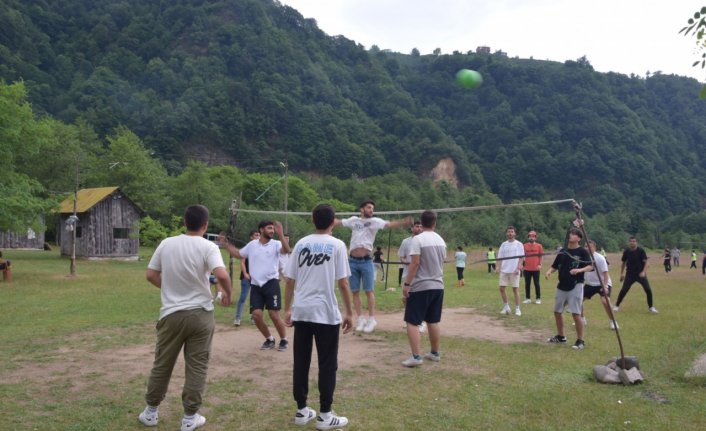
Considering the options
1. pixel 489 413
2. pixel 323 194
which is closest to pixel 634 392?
pixel 489 413

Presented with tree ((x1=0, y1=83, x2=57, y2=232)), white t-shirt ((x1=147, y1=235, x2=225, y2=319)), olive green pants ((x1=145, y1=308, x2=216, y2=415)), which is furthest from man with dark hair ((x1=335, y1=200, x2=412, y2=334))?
tree ((x1=0, y1=83, x2=57, y2=232))

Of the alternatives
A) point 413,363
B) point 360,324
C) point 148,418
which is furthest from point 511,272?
point 148,418

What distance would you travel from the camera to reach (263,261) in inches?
357

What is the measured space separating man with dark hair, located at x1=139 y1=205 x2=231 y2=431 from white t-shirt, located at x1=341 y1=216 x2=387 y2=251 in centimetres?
444

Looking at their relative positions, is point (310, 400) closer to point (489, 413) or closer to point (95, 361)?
point (489, 413)

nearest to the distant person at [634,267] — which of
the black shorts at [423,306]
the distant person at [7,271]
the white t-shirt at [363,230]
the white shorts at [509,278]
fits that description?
the white shorts at [509,278]

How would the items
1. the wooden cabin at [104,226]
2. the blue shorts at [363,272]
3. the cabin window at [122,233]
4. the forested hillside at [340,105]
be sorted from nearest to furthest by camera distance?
the blue shorts at [363,272] → the wooden cabin at [104,226] → the cabin window at [122,233] → the forested hillside at [340,105]

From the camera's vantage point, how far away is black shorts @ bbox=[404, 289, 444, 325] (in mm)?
7813

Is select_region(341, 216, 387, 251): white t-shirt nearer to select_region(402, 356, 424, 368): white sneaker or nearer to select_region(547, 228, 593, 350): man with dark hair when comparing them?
select_region(402, 356, 424, 368): white sneaker

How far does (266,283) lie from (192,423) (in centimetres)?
386

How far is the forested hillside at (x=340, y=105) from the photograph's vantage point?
97688 mm

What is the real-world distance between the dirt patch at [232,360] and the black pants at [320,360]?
136cm

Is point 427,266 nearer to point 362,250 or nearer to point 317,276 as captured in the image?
point 362,250

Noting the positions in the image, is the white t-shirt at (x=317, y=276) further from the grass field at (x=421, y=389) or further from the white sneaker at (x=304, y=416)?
the grass field at (x=421, y=389)
